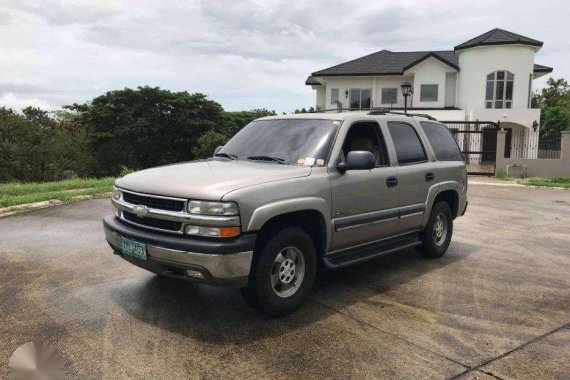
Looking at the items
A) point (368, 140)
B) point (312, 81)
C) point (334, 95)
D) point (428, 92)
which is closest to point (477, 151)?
point (428, 92)

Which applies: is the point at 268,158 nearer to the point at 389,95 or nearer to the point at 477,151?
the point at 477,151

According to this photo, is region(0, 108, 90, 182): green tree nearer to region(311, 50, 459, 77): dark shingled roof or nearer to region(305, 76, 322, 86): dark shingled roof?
region(311, 50, 459, 77): dark shingled roof

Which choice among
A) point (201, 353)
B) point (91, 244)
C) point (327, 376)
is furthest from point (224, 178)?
point (91, 244)

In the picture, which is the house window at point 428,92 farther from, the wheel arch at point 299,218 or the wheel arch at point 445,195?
the wheel arch at point 299,218

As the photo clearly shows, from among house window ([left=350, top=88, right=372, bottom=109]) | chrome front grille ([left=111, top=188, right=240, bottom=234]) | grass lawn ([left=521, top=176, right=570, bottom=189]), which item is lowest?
grass lawn ([left=521, top=176, right=570, bottom=189])

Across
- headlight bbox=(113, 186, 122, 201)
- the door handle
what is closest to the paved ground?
headlight bbox=(113, 186, 122, 201)

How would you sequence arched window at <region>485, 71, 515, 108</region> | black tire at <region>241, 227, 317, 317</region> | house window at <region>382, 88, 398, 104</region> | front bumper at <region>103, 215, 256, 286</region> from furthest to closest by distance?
house window at <region>382, 88, 398, 104</region> → arched window at <region>485, 71, 515, 108</region> → black tire at <region>241, 227, 317, 317</region> → front bumper at <region>103, 215, 256, 286</region>

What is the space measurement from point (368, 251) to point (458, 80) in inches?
1179

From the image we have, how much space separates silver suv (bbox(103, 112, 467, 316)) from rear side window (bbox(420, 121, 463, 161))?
142 mm

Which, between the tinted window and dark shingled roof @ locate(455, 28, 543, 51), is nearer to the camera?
the tinted window

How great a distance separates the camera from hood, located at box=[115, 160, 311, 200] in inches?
157

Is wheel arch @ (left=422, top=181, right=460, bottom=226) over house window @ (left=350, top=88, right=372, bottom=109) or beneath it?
beneath

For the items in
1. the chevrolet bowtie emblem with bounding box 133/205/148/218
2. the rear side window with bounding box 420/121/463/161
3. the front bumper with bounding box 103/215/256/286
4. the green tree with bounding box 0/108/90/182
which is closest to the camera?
the front bumper with bounding box 103/215/256/286

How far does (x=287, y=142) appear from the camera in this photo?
5.23 meters
